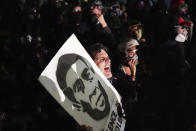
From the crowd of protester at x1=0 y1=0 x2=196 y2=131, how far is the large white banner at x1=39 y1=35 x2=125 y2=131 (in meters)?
0.39

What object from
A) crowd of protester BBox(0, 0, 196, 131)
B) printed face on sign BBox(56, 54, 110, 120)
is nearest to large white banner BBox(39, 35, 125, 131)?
printed face on sign BBox(56, 54, 110, 120)

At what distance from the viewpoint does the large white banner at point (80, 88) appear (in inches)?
57.9

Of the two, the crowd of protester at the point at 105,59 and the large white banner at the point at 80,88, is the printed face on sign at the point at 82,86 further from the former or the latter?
the crowd of protester at the point at 105,59

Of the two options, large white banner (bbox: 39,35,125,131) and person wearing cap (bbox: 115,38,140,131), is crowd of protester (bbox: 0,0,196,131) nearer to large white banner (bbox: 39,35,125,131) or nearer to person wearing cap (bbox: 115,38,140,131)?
person wearing cap (bbox: 115,38,140,131)

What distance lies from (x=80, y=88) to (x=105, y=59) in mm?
465

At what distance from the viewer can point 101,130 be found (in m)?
1.69

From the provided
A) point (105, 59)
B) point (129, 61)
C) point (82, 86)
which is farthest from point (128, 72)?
point (82, 86)

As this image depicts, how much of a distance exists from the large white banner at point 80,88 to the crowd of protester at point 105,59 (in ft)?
1.27

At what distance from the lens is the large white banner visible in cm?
147

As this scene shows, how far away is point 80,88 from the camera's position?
1598mm

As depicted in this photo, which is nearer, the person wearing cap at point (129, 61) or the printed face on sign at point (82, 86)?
the printed face on sign at point (82, 86)

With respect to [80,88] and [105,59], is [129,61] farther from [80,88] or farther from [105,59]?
[80,88]

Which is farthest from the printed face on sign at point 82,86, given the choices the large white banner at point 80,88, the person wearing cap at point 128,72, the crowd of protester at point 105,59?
the person wearing cap at point 128,72

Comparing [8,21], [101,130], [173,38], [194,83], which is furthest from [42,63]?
[194,83]
